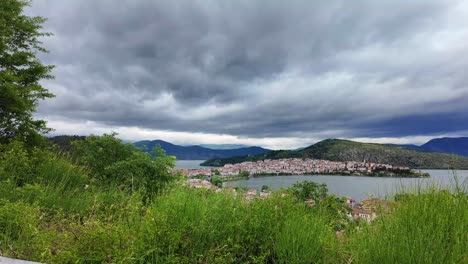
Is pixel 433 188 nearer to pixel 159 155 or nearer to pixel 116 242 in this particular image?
pixel 116 242

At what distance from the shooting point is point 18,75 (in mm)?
15258

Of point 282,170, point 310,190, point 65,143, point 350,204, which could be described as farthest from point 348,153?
point 310,190

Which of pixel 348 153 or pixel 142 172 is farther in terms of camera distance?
pixel 348 153

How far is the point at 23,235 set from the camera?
3926 mm

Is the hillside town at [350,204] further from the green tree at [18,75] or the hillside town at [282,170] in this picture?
the green tree at [18,75]

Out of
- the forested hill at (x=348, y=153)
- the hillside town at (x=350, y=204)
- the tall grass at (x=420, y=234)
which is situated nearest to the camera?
the tall grass at (x=420, y=234)

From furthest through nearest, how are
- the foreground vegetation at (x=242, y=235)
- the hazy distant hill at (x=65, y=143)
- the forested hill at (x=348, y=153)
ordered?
1. the forested hill at (x=348, y=153)
2. the hazy distant hill at (x=65, y=143)
3. the foreground vegetation at (x=242, y=235)

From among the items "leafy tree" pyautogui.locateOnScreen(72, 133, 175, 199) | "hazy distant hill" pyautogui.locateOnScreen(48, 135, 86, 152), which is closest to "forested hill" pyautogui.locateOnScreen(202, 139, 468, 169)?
"hazy distant hill" pyautogui.locateOnScreen(48, 135, 86, 152)

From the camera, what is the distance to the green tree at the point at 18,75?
13.2 m

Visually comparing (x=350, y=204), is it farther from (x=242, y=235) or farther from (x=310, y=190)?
(x=242, y=235)

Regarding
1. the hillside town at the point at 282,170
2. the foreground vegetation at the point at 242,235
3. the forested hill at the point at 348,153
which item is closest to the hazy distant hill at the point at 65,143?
the hillside town at the point at 282,170

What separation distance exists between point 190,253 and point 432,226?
2625 millimetres

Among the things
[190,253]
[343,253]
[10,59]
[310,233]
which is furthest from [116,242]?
[10,59]

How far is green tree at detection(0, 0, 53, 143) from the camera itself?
1317 centimetres
